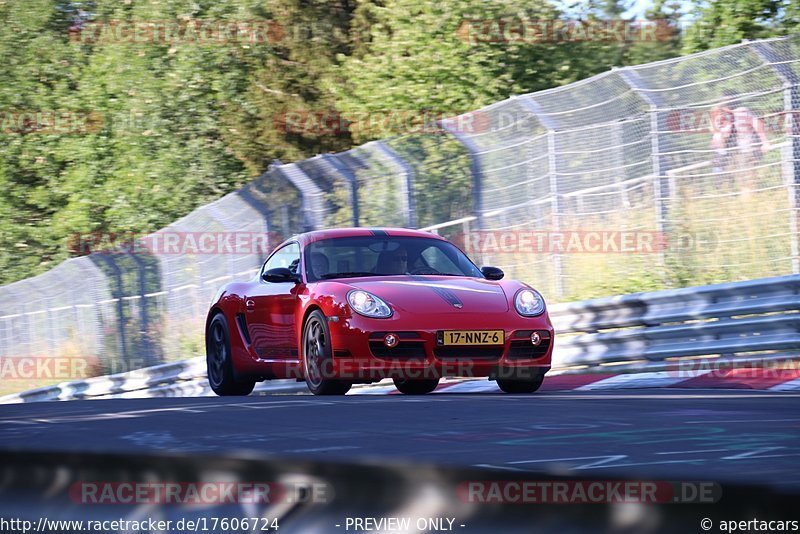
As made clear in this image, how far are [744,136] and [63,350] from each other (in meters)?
14.6

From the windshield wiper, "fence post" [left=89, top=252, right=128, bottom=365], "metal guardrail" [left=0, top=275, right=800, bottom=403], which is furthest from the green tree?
the windshield wiper

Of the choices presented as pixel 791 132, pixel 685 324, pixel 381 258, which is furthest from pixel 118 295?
pixel 685 324

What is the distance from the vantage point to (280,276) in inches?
395

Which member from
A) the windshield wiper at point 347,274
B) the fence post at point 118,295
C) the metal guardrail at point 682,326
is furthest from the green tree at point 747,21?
the windshield wiper at point 347,274

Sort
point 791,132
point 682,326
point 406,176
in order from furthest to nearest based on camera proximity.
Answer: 1. point 406,176
2. point 791,132
3. point 682,326

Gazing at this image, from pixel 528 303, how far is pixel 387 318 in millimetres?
1041

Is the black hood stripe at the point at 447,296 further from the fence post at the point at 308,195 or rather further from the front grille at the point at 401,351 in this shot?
the fence post at the point at 308,195

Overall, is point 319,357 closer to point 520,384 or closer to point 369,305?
point 369,305

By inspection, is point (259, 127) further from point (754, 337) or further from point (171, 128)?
point (754, 337)

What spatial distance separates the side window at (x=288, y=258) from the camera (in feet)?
34.7

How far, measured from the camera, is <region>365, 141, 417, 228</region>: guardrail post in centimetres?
1511

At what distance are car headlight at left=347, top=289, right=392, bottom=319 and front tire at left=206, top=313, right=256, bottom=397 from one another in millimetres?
2286

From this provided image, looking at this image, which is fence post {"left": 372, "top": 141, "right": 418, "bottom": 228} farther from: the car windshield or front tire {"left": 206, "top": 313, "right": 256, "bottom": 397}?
the car windshield

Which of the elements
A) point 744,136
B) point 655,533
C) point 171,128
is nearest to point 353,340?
point 744,136
